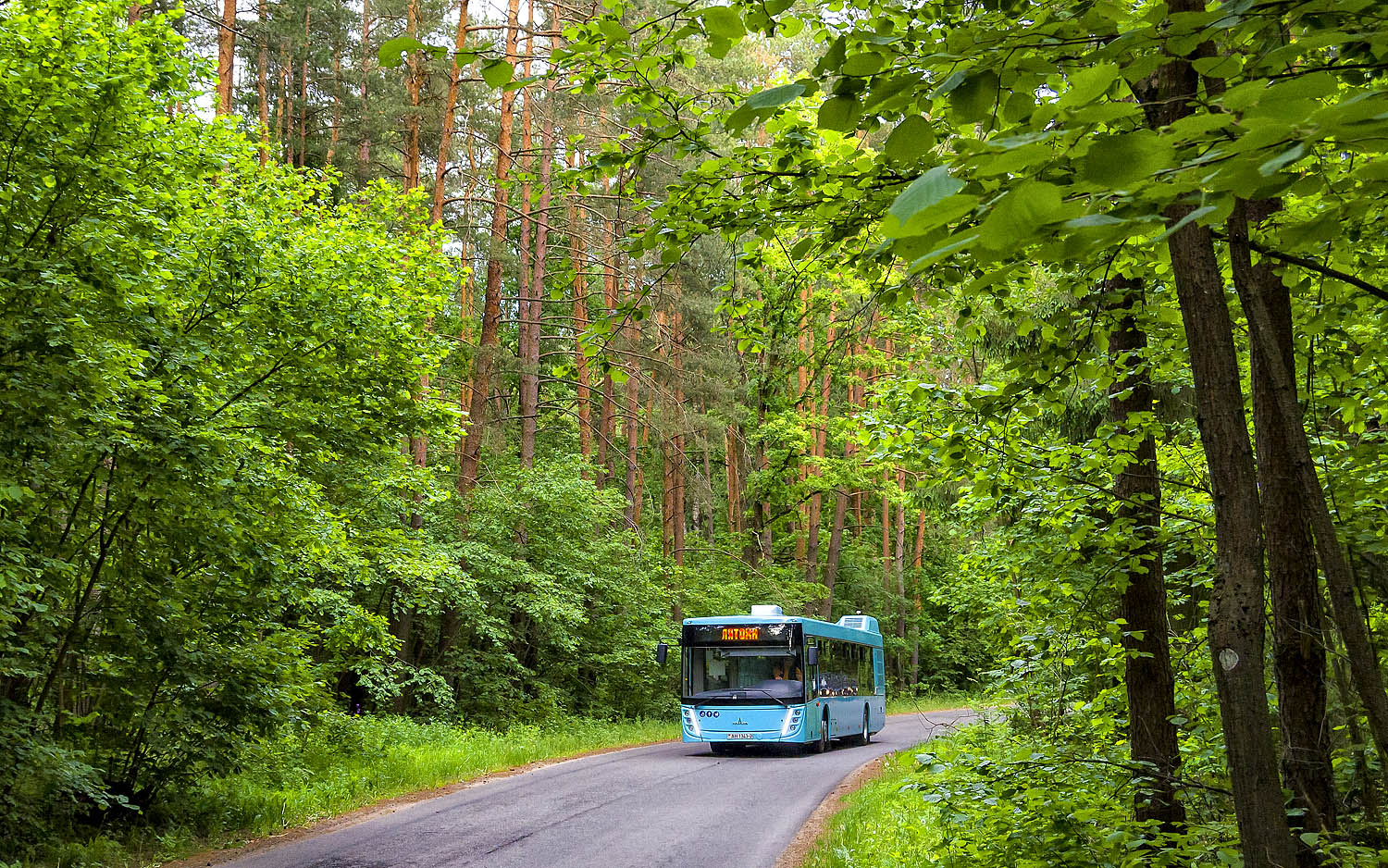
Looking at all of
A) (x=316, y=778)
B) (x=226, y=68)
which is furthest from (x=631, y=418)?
(x=316, y=778)

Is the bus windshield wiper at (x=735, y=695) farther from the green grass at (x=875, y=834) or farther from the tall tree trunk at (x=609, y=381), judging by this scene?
the green grass at (x=875, y=834)

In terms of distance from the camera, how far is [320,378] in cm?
1066

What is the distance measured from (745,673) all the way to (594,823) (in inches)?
336

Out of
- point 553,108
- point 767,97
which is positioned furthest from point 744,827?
point 553,108

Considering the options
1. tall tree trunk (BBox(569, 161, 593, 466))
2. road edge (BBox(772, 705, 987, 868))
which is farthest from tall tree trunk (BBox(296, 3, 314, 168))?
road edge (BBox(772, 705, 987, 868))

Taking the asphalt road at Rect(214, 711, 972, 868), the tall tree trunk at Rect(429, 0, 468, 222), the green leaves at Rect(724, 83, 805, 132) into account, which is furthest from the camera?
the tall tree trunk at Rect(429, 0, 468, 222)

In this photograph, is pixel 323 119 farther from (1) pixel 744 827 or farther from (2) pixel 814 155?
(2) pixel 814 155

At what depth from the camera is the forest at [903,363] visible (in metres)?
2.02

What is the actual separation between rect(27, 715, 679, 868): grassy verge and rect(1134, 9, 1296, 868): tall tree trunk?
27.1ft

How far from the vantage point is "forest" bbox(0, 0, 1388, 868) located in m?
2.02

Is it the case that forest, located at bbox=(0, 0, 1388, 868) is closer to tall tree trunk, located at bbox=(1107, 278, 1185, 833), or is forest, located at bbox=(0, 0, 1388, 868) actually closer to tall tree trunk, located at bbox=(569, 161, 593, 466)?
tall tree trunk, located at bbox=(1107, 278, 1185, 833)

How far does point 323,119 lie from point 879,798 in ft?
76.1

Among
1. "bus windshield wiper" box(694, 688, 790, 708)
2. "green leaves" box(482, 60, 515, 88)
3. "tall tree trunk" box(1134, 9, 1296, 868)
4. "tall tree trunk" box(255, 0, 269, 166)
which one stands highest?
"tall tree trunk" box(255, 0, 269, 166)

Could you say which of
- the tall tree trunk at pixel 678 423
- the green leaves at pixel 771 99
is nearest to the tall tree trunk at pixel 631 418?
the tall tree trunk at pixel 678 423
